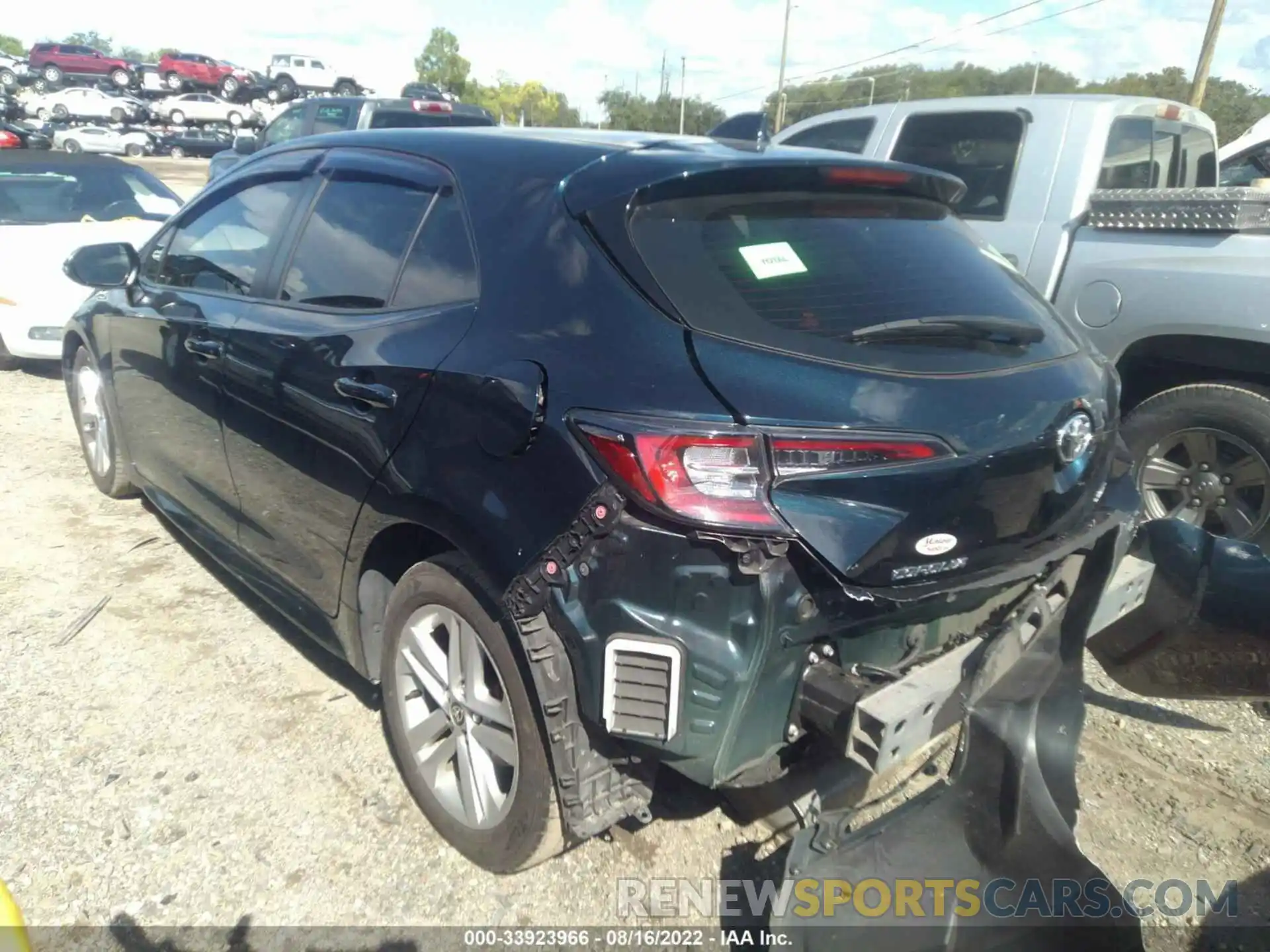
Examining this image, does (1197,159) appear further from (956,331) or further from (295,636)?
(295,636)

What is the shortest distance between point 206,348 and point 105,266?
129 centimetres

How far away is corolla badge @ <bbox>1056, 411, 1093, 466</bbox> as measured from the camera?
7.61 ft

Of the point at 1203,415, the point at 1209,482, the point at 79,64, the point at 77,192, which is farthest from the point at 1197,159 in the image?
the point at 79,64

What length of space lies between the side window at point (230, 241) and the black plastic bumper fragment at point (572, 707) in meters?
1.85

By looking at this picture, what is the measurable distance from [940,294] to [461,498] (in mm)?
1276

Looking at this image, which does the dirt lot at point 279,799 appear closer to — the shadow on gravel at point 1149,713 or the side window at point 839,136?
the shadow on gravel at point 1149,713

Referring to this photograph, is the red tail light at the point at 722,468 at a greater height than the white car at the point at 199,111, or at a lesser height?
greater

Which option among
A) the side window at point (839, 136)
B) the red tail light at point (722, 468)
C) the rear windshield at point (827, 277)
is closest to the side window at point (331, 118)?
the side window at point (839, 136)

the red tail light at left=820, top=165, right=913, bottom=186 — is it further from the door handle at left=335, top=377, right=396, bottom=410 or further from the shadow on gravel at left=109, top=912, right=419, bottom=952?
the shadow on gravel at left=109, top=912, right=419, bottom=952

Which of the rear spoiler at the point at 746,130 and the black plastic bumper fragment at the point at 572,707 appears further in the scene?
the rear spoiler at the point at 746,130

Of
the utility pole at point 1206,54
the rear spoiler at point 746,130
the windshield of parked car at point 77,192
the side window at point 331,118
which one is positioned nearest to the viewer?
the rear spoiler at point 746,130

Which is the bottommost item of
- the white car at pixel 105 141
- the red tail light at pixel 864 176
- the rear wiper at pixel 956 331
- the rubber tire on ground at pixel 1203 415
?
the white car at pixel 105 141

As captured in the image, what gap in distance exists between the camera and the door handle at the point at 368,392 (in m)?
2.53

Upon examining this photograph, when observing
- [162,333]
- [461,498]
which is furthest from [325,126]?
[461,498]
